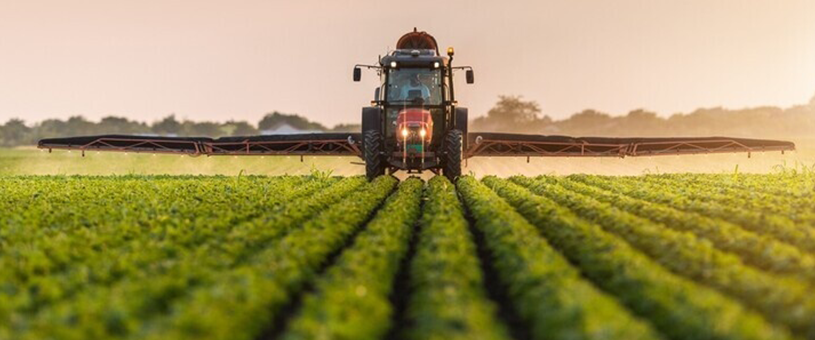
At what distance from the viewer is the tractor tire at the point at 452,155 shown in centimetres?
2366

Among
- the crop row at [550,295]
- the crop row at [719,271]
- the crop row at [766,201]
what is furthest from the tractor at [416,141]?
the crop row at [550,295]

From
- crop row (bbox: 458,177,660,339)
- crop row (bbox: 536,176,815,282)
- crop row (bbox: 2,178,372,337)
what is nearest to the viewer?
crop row (bbox: 458,177,660,339)

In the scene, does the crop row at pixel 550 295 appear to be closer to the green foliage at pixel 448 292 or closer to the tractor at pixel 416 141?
the green foliage at pixel 448 292

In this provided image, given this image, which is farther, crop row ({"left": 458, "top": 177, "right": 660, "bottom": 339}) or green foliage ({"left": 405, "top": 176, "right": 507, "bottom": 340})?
green foliage ({"left": 405, "top": 176, "right": 507, "bottom": 340})

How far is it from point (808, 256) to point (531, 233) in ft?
Answer: 10.6

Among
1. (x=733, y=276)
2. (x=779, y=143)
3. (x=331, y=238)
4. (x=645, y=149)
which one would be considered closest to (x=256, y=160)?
(x=645, y=149)

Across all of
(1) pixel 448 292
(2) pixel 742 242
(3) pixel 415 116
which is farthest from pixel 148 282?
(3) pixel 415 116

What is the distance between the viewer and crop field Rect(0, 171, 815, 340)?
652cm

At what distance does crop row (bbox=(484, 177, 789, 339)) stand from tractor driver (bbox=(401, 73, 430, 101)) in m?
12.5

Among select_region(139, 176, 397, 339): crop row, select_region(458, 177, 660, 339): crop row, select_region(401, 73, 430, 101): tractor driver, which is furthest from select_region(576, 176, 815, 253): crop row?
select_region(401, 73, 430, 101): tractor driver

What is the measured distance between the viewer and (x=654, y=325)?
7.11 meters

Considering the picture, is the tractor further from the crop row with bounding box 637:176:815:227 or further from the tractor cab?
the crop row with bounding box 637:176:815:227

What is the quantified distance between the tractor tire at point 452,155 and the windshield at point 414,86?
992mm

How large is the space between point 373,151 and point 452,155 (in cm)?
218
